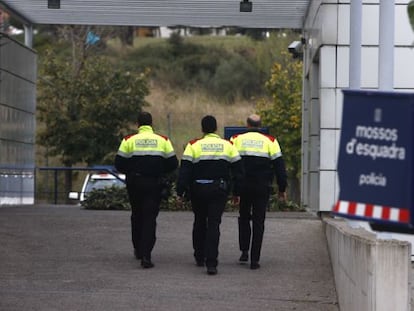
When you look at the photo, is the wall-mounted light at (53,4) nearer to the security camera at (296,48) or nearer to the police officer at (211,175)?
the security camera at (296,48)

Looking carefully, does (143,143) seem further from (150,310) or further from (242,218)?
(150,310)

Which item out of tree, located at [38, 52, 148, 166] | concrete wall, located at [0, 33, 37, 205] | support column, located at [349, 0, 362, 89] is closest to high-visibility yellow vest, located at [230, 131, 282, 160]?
support column, located at [349, 0, 362, 89]

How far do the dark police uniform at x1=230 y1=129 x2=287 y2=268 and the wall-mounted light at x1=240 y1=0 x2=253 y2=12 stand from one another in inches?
419

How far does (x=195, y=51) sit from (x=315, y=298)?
192 feet

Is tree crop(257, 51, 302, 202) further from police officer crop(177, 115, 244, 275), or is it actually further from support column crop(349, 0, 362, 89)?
police officer crop(177, 115, 244, 275)

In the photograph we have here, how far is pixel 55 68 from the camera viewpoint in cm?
4194

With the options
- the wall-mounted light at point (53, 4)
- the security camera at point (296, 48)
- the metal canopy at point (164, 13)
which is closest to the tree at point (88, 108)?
the metal canopy at point (164, 13)

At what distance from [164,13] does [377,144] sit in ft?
64.5

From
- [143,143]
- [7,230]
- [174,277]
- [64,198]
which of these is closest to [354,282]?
[174,277]

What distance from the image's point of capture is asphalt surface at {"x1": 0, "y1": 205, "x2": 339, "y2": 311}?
35.2 ft

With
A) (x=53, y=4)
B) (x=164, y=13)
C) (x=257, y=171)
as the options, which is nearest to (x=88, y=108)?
(x=164, y=13)

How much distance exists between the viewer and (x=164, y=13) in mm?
24516

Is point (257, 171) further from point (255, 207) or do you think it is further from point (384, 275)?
point (384, 275)

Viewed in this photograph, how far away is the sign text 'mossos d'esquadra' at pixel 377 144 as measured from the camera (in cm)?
514
